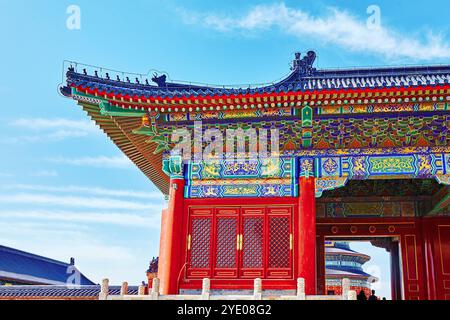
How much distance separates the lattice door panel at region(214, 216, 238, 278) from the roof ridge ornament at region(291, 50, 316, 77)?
246 inches

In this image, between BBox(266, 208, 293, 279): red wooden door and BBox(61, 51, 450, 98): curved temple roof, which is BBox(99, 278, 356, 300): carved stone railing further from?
BBox(61, 51, 450, 98): curved temple roof

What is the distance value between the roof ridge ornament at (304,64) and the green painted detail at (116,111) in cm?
631

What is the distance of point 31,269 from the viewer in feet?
114

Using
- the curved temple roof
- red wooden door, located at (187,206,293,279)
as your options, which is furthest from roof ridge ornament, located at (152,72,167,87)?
red wooden door, located at (187,206,293,279)

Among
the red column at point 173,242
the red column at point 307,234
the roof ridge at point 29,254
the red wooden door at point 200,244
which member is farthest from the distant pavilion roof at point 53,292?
A: the roof ridge at point 29,254

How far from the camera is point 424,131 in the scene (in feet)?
44.2

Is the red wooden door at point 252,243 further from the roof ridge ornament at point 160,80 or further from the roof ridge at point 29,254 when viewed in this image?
the roof ridge at point 29,254

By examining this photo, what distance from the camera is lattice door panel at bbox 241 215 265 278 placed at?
13.1m

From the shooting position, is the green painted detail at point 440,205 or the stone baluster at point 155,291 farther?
the green painted detail at point 440,205

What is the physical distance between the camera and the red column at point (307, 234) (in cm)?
1261

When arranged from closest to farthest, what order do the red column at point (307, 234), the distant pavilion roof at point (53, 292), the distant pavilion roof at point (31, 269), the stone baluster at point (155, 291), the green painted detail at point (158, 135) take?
the stone baluster at point (155, 291) → the red column at point (307, 234) → the green painted detail at point (158, 135) → the distant pavilion roof at point (53, 292) → the distant pavilion roof at point (31, 269)

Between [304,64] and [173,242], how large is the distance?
7.85m
